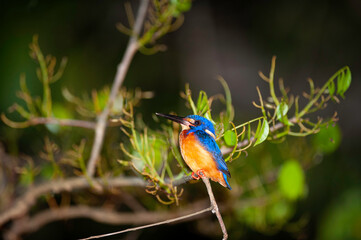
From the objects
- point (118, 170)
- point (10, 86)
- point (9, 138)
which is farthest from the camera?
point (10, 86)

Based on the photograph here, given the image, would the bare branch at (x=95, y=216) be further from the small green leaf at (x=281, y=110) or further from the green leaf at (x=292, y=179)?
the small green leaf at (x=281, y=110)

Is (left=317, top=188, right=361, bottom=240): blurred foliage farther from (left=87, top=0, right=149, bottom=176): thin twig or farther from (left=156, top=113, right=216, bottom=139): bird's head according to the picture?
(left=156, top=113, right=216, bottom=139): bird's head

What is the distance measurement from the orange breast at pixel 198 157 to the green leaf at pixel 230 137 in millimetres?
41

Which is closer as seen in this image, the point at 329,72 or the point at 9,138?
the point at 9,138

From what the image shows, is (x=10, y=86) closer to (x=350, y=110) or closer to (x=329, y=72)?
(x=329, y=72)

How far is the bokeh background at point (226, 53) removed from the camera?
6.40 ft

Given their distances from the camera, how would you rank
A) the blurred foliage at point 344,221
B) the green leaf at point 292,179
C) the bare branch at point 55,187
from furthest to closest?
the blurred foliage at point 344,221 → the bare branch at point 55,187 → the green leaf at point 292,179

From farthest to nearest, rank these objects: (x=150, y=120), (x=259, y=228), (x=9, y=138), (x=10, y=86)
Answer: (x=150, y=120) → (x=10, y=86) → (x=9, y=138) → (x=259, y=228)

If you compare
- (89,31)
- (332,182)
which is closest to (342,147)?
(332,182)

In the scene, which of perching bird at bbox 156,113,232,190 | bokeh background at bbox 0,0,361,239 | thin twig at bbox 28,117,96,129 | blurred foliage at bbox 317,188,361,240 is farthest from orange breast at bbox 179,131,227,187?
bokeh background at bbox 0,0,361,239

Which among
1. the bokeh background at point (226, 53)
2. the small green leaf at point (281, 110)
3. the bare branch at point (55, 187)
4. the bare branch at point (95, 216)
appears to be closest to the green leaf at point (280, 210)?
the bare branch at point (95, 216)

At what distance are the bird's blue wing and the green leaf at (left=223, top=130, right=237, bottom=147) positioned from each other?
0.03 metres

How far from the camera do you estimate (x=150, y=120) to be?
1971mm

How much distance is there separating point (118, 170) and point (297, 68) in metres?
1.65
